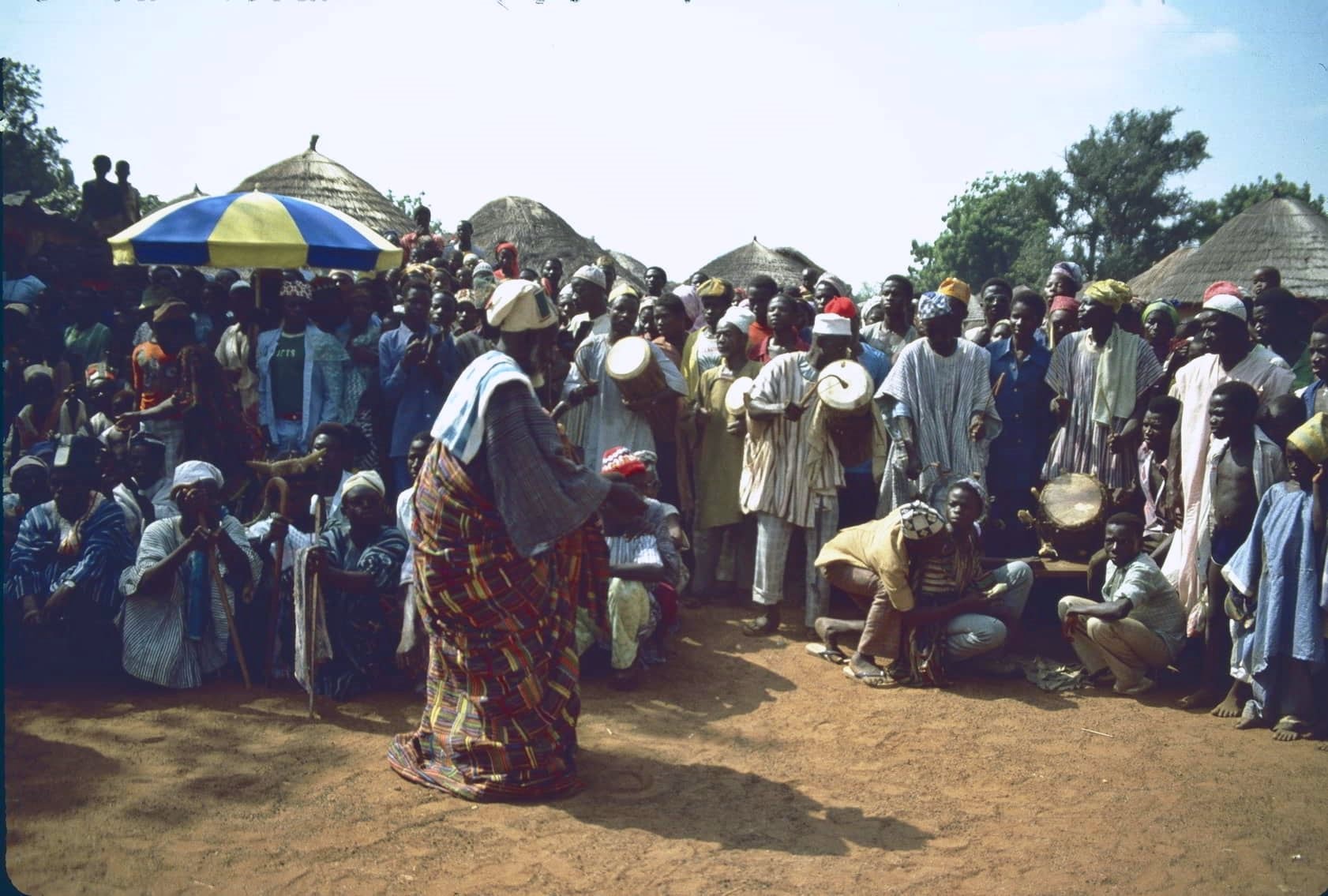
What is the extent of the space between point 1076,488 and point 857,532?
1513 millimetres

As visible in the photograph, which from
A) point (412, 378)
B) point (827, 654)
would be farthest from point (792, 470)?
point (412, 378)

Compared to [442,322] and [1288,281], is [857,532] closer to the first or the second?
[442,322]

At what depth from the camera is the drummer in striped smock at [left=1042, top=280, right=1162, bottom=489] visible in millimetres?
7316

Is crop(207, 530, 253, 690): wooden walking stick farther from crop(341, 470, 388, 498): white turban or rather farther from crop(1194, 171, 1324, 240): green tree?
crop(1194, 171, 1324, 240): green tree

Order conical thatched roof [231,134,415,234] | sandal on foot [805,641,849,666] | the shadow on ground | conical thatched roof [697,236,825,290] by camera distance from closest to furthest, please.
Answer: the shadow on ground < sandal on foot [805,641,849,666] < conical thatched roof [231,134,415,234] < conical thatched roof [697,236,825,290]

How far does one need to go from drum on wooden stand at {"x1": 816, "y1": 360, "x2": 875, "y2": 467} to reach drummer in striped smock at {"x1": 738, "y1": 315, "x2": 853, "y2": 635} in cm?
8

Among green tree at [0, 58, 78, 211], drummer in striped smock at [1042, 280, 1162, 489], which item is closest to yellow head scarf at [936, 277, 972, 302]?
drummer in striped smock at [1042, 280, 1162, 489]

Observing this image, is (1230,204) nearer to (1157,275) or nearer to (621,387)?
(1157,275)

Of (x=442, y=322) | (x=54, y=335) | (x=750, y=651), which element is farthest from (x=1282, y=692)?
(x=54, y=335)

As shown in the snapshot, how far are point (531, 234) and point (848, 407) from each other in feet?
32.7

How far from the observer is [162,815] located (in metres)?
4.49

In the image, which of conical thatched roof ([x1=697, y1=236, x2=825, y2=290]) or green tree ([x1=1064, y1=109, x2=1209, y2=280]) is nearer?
conical thatched roof ([x1=697, y1=236, x2=825, y2=290])

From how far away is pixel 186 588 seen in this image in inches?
241

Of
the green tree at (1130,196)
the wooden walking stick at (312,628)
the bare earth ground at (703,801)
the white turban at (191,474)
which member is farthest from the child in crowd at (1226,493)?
the green tree at (1130,196)
